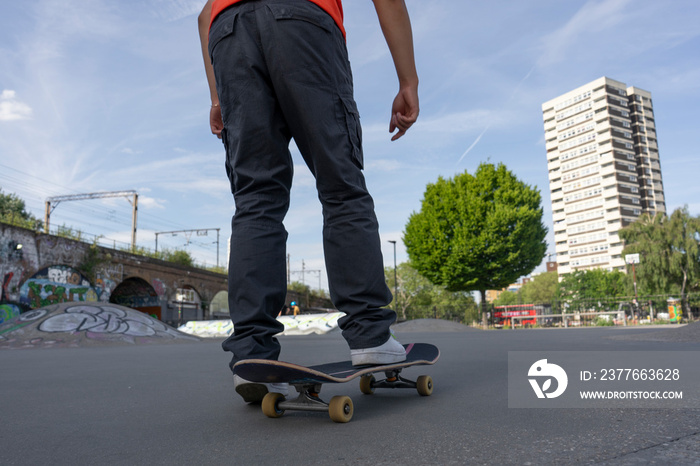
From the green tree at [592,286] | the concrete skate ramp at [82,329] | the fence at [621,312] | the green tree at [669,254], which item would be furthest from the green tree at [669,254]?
the concrete skate ramp at [82,329]

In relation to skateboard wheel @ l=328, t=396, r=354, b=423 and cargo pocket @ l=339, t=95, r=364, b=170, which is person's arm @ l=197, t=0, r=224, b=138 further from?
skateboard wheel @ l=328, t=396, r=354, b=423

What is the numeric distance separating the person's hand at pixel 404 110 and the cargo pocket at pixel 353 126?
1.04 ft

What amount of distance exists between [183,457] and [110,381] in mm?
1841

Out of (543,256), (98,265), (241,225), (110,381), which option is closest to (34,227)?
(98,265)

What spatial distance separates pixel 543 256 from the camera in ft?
86.8

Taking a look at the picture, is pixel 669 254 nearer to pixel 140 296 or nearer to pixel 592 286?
pixel 592 286

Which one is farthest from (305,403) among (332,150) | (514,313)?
(514,313)

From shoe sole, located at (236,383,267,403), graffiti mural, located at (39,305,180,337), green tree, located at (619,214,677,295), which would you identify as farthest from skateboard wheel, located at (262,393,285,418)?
green tree, located at (619,214,677,295)

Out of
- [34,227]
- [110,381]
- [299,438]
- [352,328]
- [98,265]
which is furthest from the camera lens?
[98,265]

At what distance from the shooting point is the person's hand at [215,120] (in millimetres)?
2379

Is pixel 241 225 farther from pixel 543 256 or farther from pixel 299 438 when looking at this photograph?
pixel 543 256

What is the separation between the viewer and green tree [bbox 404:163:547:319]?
2591 centimetres

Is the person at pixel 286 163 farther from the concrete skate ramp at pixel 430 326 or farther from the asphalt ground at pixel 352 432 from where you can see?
the concrete skate ramp at pixel 430 326

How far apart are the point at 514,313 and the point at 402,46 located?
28352 mm
